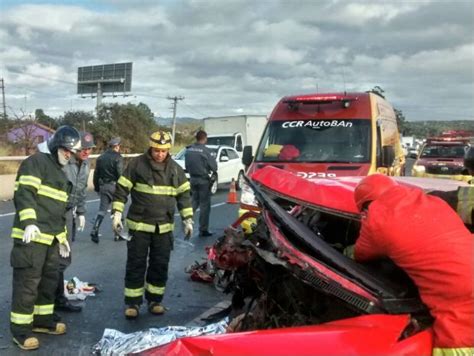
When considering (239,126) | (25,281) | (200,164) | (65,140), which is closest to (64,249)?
(25,281)

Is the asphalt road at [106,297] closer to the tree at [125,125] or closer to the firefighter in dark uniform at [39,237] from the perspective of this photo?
the firefighter in dark uniform at [39,237]

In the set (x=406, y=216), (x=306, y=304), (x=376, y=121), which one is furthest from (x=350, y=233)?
(x=376, y=121)

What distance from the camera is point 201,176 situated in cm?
1016

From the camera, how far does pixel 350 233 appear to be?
11.3 feet

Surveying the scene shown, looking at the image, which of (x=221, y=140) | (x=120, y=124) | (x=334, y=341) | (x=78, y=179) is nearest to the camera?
(x=334, y=341)

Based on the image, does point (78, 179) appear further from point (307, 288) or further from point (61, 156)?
point (307, 288)

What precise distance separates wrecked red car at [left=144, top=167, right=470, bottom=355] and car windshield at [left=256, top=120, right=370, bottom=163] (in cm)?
422

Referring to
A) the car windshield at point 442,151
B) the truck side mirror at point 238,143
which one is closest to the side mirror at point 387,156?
the car windshield at point 442,151

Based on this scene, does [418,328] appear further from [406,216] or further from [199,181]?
[199,181]

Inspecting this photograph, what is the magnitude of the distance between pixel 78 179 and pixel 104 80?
2326 inches

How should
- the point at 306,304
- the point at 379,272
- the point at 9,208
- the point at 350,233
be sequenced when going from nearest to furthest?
the point at 379,272, the point at 306,304, the point at 350,233, the point at 9,208

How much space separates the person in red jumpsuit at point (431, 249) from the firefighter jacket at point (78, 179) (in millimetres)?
4107

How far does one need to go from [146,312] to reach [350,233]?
2848 millimetres

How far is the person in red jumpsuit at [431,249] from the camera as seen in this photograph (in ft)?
7.71
